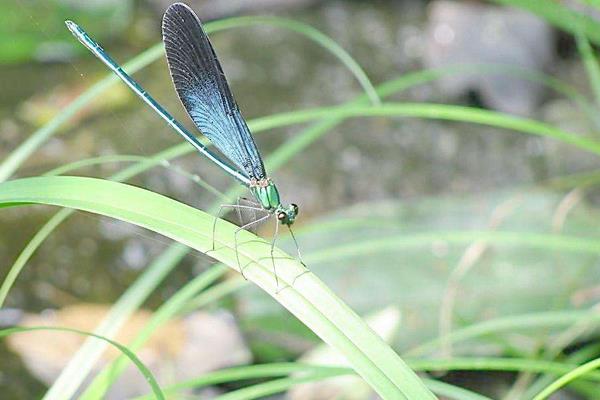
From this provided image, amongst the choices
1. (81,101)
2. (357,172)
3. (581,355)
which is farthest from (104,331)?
(357,172)

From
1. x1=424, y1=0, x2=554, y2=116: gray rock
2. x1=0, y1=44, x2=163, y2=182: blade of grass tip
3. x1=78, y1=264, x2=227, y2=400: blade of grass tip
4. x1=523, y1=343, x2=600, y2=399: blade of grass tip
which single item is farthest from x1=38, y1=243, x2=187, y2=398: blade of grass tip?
x1=424, y1=0, x2=554, y2=116: gray rock

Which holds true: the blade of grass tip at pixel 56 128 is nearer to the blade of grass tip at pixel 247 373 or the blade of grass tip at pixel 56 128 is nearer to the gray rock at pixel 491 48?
the blade of grass tip at pixel 247 373

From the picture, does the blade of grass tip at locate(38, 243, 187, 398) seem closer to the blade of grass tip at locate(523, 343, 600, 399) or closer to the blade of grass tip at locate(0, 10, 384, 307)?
the blade of grass tip at locate(0, 10, 384, 307)

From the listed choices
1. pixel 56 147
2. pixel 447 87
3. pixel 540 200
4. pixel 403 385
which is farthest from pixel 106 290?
pixel 403 385

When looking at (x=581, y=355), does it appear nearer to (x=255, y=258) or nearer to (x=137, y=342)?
(x=137, y=342)

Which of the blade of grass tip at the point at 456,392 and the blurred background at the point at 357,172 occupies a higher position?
the blurred background at the point at 357,172

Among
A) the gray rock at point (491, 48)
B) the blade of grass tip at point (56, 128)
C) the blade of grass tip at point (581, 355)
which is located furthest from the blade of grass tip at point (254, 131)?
the gray rock at point (491, 48)
